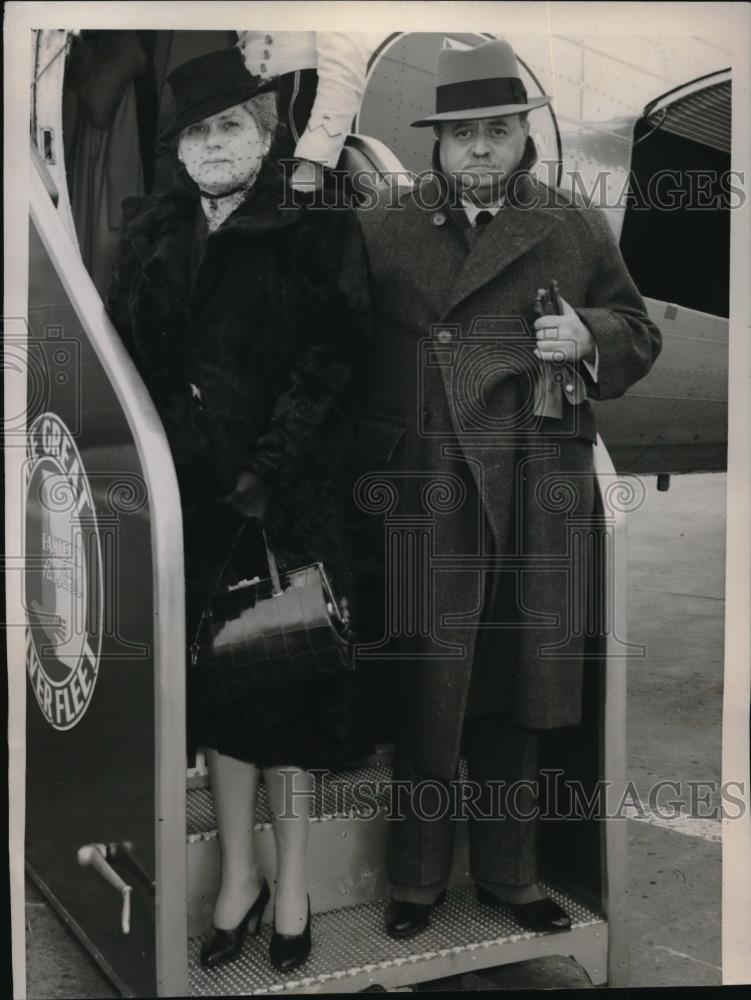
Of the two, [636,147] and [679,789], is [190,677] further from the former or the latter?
[636,147]

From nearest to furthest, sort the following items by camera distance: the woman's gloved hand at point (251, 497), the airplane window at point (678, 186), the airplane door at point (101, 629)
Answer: the airplane door at point (101, 629), the woman's gloved hand at point (251, 497), the airplane window at point (678, 186)

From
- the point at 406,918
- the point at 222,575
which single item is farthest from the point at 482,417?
the point at 406,918

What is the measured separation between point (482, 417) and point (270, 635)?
63 centimetres

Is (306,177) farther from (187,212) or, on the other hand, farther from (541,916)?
(541,916)

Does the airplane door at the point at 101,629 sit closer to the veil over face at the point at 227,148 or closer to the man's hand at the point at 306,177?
the veil over face at the point at 227,148

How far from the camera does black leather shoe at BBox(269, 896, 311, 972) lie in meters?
2.56

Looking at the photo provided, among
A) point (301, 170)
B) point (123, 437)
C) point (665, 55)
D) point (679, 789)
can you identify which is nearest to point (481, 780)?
point (679, 789)

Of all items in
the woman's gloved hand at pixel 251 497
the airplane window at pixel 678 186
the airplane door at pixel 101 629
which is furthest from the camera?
the airplane window at pixel 678 186

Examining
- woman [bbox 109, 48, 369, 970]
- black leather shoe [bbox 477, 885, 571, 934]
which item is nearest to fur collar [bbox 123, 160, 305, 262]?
woman [bbox 109, 48, 369, 970]

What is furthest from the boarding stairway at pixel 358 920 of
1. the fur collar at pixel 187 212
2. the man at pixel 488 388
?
the fur collar at pixel 187 212

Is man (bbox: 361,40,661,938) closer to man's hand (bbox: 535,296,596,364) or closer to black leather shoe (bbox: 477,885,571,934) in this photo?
man's hand (bbox: 535,296,596,364)

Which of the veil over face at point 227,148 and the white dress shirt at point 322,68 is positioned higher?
the white dress shirt at point 322,68

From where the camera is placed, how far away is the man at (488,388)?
2.58 metres

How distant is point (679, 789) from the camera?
8.96ft
